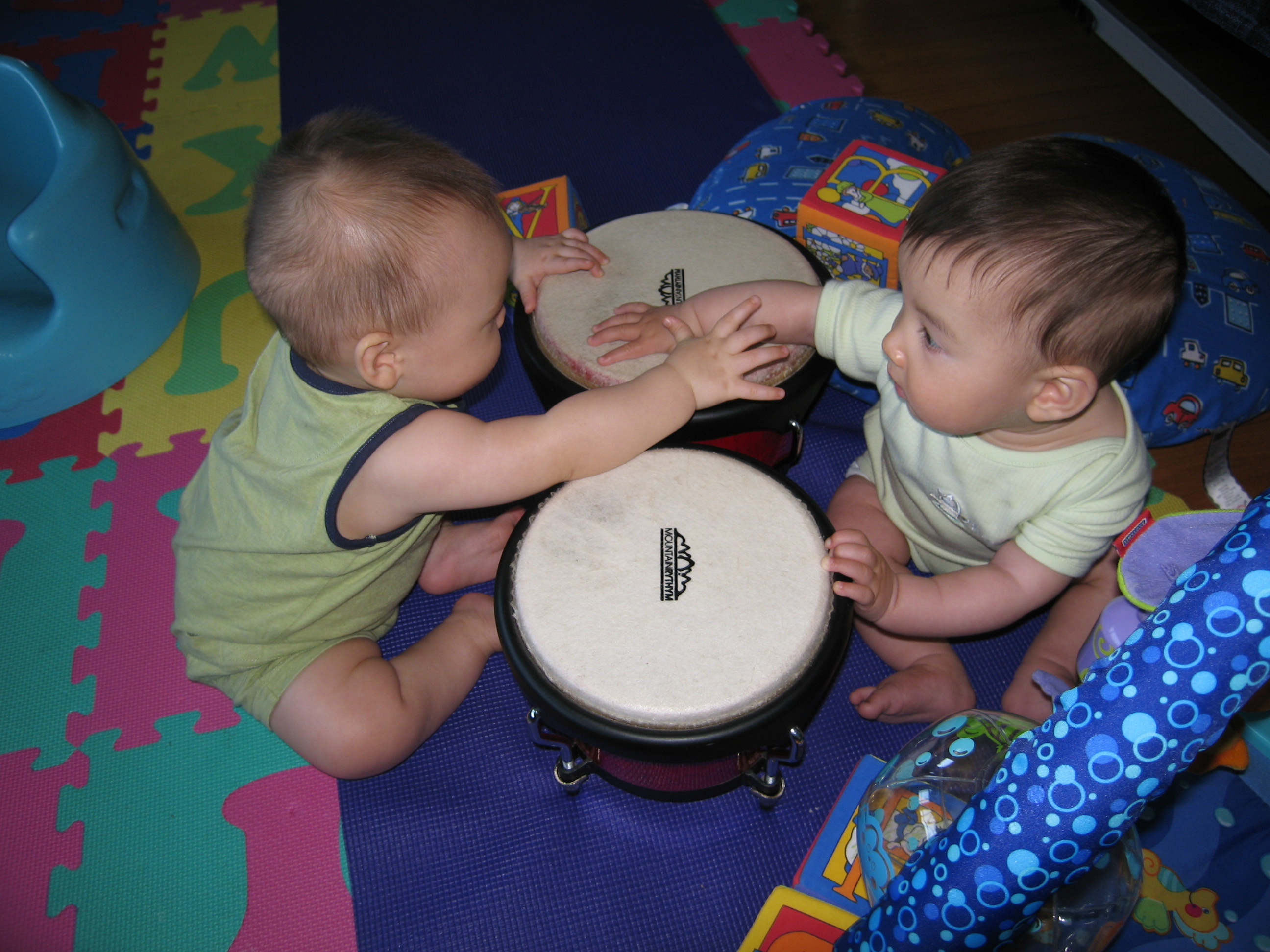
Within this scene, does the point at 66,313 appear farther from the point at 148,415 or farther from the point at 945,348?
the point at 945,348

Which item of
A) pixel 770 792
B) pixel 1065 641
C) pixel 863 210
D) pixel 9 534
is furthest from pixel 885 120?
pixel 9 534

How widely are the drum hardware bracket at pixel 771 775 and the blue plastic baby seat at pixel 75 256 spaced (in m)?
1.35

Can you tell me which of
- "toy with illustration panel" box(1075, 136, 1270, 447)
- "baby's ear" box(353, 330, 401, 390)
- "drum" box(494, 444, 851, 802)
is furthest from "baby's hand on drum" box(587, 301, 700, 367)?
"toy with illustration panel" box(1075, 136, 1270, 447)

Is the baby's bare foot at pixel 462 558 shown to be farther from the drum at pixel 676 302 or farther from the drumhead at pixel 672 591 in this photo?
the drumhead at pixel 672 591

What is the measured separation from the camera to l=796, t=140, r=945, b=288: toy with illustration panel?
125cm

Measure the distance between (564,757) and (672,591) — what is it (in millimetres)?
374

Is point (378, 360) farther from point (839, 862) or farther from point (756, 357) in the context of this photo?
point (839, 862)

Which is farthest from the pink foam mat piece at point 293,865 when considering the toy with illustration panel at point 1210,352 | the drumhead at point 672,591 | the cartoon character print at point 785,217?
the toy with illustration panel at point 1210,352

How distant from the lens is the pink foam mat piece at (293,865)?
101 cm

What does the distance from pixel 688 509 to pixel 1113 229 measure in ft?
1.51

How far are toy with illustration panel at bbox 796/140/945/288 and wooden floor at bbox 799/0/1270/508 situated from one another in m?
0.79

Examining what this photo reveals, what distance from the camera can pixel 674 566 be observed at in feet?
2.67

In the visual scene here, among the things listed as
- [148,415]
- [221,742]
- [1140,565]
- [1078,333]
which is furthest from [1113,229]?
[148,415]

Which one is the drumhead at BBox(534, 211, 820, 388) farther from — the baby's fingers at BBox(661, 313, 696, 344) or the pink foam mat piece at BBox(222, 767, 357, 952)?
the pink foam mat piece at BBox(222, 767, 357, 952)
